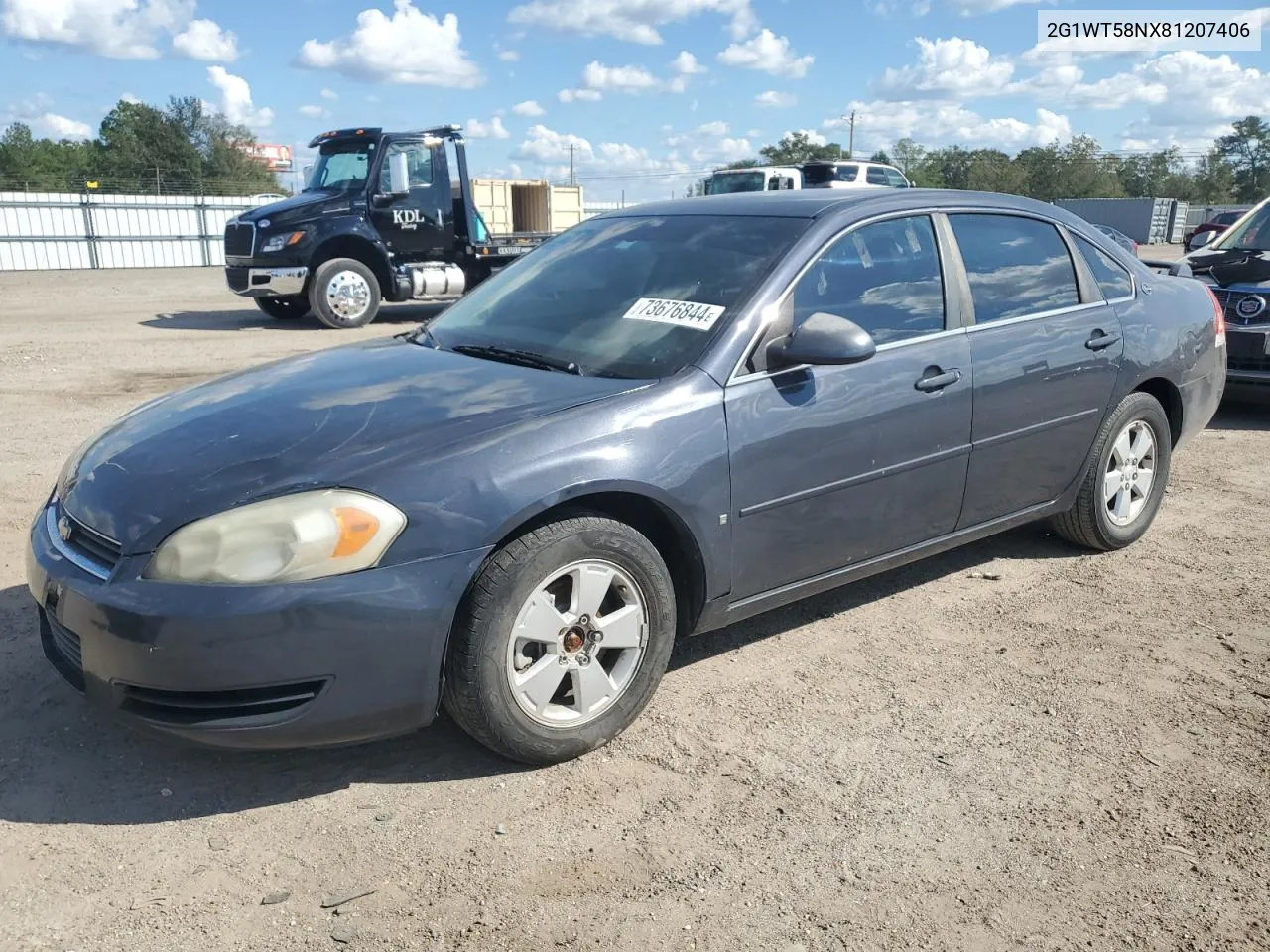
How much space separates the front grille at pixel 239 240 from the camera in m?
13.7

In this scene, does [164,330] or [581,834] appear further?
[164,330]

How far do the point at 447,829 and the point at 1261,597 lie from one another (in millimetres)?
3519

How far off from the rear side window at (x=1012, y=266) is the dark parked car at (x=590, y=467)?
2 cm

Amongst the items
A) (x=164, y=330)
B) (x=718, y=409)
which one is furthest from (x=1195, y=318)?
(x=164, y=330)

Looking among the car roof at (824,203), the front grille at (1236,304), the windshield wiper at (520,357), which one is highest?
the car roof at (824,203)

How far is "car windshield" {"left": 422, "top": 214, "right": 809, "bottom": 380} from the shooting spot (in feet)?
A: 11.4

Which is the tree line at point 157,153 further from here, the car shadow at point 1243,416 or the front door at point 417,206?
the car shadow at point 1243,416

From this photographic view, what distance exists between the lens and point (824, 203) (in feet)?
12.8

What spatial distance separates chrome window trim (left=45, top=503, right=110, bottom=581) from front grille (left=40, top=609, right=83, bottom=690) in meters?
0.18

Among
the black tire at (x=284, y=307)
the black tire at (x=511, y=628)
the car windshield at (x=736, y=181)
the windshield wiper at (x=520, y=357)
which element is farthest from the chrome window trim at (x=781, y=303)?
the car windshield at (x=736, y=181)

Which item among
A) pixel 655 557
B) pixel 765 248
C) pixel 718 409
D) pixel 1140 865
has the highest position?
pixel 765 248

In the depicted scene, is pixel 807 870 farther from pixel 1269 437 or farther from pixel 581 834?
pixel 1269 437

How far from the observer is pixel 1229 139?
8550 cm

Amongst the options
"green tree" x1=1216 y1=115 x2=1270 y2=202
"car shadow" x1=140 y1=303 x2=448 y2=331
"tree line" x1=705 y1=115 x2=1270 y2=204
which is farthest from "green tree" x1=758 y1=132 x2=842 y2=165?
"car shadow" x1=140 y1=303 x2=448 y2=331
